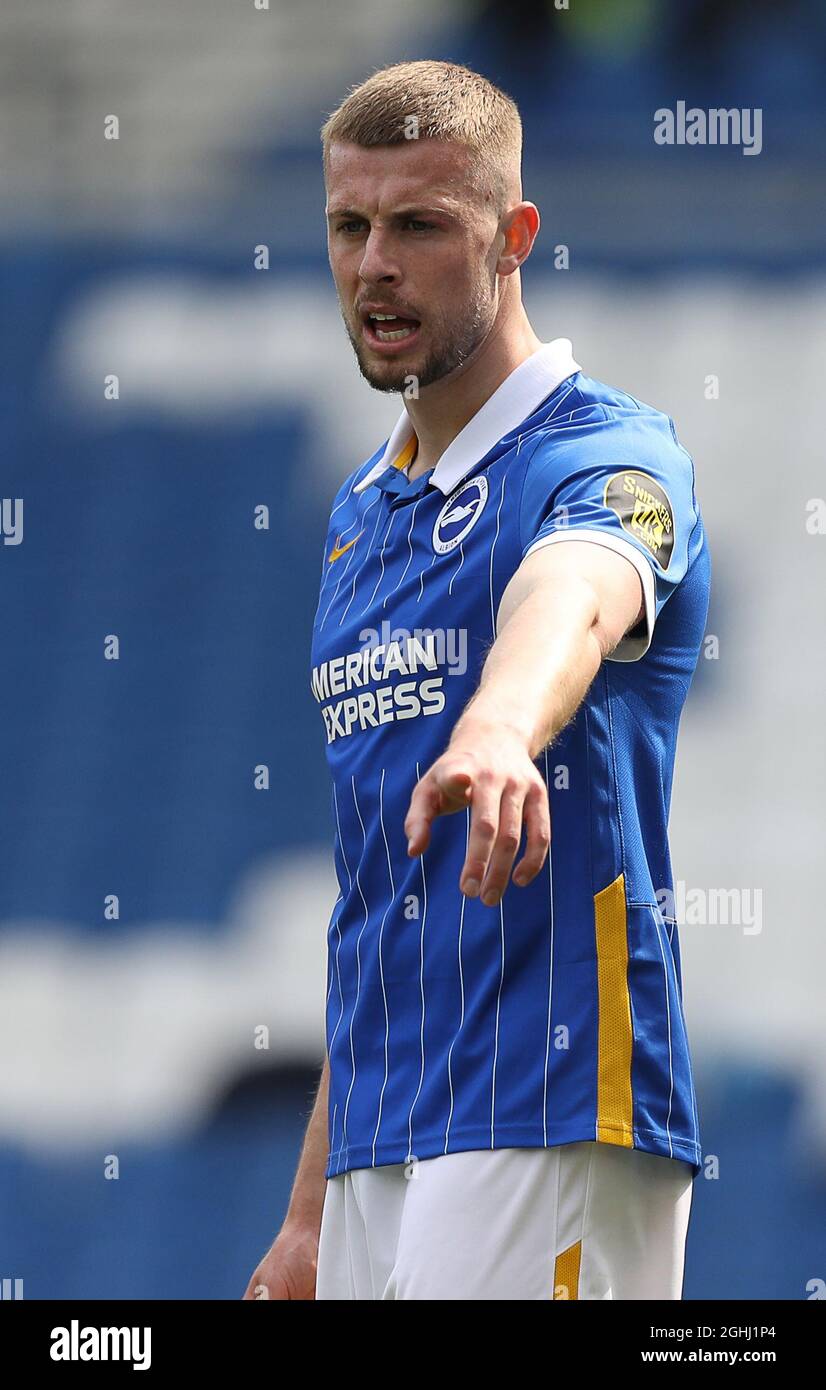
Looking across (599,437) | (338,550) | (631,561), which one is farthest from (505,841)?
(338,550)

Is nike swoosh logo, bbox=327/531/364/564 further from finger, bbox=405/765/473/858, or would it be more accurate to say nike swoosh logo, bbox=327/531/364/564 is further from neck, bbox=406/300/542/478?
finger, bbox=405/765/473/858

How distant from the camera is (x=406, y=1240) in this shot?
136 cm

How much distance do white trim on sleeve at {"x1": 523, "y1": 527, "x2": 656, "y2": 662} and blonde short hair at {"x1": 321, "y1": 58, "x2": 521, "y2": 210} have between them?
0.41 metres

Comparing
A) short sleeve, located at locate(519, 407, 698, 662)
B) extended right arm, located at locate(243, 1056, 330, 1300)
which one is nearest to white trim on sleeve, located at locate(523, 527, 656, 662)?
short sleeve, located at locate(519, 407, 698, 662)

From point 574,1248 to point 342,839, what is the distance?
39 cm

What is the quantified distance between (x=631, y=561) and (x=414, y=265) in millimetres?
363

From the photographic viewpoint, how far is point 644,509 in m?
1.37

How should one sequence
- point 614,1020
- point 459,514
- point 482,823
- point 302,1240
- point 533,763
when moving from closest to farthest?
point 482,823
point 533,763
point 614,1020
point 459,514
point 302,1240

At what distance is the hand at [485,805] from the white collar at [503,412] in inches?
20.9

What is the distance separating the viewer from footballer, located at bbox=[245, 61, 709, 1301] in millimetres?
1330

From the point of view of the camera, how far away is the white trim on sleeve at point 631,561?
1310mm

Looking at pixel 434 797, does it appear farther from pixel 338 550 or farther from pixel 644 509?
pixel 338 550
